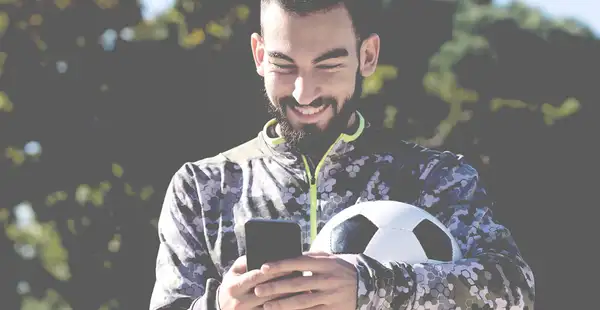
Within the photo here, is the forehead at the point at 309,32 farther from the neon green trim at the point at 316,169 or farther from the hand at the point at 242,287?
the hand at the point at 242,287

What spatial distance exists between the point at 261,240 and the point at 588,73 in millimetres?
15785

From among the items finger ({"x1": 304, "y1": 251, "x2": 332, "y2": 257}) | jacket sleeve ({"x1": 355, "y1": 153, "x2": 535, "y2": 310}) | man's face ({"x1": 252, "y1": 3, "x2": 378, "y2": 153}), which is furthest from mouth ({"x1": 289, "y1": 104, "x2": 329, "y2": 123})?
finger ({"x1": 304, "y1": 251, "x2": 332, "y2": 257})

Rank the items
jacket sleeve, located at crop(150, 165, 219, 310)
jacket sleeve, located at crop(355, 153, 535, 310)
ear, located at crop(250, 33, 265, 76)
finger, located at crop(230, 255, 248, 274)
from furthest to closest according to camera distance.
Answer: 1. ear, located at crop(250, 33, 265, 76)
2. jacket sleeve, located at crop(150, 165, 219, 310)
3. jacket sleeve, located at crop(355, 153, 535, 310)
4. finger, located at crop(230, 255, 248, 274)

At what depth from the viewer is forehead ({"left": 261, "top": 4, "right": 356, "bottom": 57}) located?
3.80 meters

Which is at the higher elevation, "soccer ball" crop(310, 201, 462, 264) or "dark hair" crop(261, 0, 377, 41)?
"dark hair" crop(261, 0, 377, 41)

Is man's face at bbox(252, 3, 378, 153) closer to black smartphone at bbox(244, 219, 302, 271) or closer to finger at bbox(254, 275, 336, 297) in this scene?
black smartphone at bbox(244, 219, 302, 271)

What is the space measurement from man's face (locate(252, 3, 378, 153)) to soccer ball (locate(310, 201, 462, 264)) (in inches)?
15.5

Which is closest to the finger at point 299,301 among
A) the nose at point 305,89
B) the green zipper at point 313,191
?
the green zipper at point 313,191

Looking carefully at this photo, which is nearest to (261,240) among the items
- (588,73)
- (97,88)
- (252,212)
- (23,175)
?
(252,212)

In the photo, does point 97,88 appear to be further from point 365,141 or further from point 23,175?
point 365,141

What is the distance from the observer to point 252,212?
4.04 metres

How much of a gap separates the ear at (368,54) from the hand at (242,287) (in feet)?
3.27

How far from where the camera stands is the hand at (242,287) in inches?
130

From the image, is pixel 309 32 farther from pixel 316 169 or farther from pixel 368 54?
pixel 316 169
